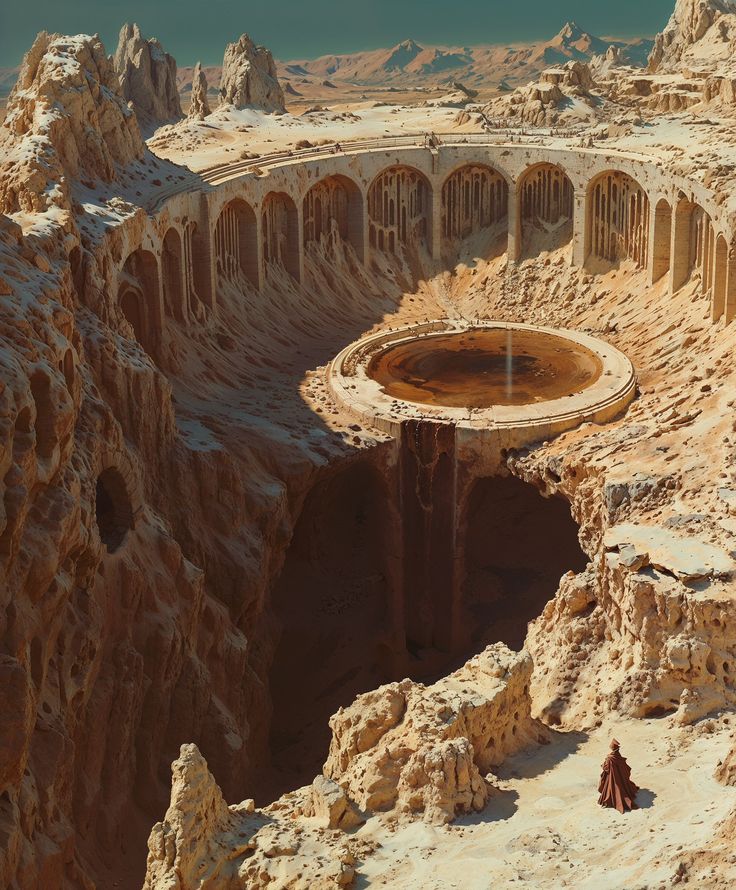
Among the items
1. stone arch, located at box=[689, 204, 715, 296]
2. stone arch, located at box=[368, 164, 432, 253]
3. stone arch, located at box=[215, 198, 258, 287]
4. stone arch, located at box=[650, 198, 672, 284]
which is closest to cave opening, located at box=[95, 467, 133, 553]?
stone arch, located at box=[215, 198, 258, 287]

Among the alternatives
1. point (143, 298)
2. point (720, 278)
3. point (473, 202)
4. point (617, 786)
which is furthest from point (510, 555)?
point (617, 786)

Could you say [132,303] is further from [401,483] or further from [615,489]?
[615,489]

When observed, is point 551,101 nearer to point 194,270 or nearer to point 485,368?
point 485,368

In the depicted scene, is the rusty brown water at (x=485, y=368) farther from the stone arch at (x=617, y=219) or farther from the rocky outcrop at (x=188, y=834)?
the rocky outcrop at (x=188, y=834)

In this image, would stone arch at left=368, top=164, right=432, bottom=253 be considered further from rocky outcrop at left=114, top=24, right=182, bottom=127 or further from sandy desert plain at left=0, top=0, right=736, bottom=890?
rocky outcrop at left=114, top=24, right=182, bottom=127

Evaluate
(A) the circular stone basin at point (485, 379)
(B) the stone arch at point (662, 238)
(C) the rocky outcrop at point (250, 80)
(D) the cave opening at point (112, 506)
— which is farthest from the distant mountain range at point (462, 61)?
(D) the cave opening at point (112, 506)

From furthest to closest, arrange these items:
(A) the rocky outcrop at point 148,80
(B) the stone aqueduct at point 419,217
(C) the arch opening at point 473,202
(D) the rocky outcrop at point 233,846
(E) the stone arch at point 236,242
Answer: (A) the rocky outcrop at point 148,80 < (C) the arch opening at point 473,202 < (E) the stone arch at point 236,242 < (B) the stone aqueduct at point 419,217 < (D) the rocky outcrop at point 233,846

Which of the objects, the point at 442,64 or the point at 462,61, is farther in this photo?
the point at 462,61
